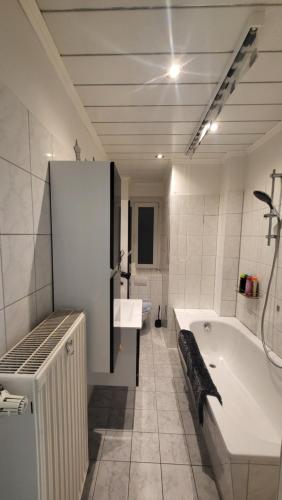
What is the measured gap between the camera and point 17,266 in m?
0.80

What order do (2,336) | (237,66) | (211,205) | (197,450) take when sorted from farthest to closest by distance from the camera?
(211,205) < (197,450) < (237,66) < (2,336)

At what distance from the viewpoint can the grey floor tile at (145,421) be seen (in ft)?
5.36

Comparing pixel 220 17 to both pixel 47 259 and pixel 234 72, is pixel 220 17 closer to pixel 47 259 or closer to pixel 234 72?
pixel 234 72

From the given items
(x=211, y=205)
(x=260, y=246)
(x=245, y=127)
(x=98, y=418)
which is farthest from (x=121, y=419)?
(x=245, y=127)

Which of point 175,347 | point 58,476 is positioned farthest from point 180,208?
point 58,476

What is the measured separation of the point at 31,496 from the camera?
65 centimetres

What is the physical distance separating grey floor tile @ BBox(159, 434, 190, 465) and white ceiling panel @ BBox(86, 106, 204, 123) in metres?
2.35

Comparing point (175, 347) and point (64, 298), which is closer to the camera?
point (64, 298)

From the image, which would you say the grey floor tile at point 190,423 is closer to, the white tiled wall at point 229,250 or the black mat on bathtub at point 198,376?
the black mat on bathtub at point 198,376

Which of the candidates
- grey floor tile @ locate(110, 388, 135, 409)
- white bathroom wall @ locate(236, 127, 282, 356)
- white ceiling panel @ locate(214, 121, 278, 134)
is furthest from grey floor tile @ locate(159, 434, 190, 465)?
white ceiling panel @ locate(214, 121, 278, 134)

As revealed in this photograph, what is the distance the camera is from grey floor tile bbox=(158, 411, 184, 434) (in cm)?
162

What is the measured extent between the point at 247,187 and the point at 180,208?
0.75 m

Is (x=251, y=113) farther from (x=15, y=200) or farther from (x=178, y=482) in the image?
(x=178, y=482)

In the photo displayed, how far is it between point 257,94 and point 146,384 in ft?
8.25
